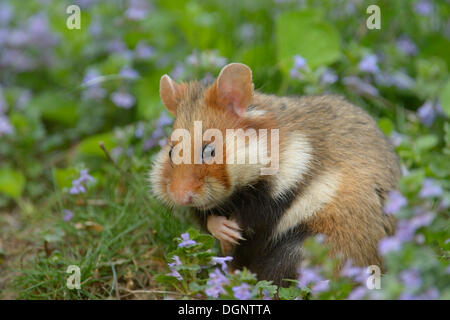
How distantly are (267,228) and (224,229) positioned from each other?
0.26m

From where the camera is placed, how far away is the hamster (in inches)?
131

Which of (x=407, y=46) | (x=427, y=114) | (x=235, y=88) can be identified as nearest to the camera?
(x=235, y=88)

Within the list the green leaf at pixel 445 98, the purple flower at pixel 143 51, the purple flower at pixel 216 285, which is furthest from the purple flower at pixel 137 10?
the purple flower at pixel 216 285

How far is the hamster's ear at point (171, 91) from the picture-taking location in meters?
3.70

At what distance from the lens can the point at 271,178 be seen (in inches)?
136

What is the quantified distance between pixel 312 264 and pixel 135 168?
215 cm

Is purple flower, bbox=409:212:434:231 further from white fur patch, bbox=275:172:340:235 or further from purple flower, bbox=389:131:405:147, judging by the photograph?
purple flower, bbox=389:131:405:147

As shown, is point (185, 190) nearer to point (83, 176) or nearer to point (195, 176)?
point (195, 176)

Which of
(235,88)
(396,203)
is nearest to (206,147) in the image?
(235,88)

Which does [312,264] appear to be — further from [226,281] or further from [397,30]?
[397,30]

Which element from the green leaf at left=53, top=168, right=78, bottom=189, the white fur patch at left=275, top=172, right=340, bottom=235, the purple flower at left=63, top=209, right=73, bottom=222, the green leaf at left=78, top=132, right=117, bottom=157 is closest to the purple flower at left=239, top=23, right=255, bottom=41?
the green leaf at left=78, top=132, right=117, bottom=157

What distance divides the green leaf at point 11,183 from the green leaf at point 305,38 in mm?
2538

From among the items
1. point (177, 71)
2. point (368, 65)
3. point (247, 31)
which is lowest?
point (368, 65)
